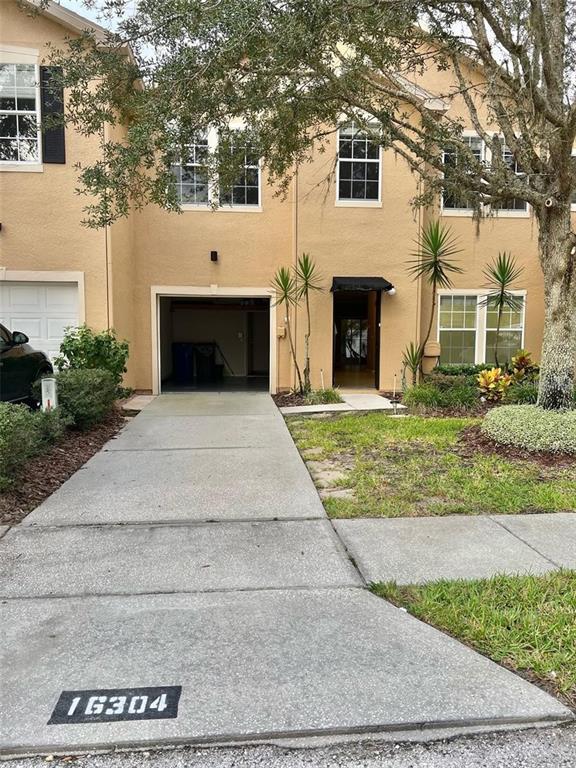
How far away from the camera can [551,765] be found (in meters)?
2.17

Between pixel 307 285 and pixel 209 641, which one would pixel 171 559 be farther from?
pixel 307 285

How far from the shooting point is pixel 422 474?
6.19 meters

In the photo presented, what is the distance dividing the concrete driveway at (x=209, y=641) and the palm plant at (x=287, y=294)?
7.26 meters

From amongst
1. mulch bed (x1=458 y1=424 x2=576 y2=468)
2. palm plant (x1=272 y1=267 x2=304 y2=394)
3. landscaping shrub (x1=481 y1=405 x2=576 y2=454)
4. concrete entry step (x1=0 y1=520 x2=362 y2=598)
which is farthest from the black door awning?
concrete entry step (x1=0 y1=520 x2=362 y2=598)

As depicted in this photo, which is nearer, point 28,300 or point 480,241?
point 28,300

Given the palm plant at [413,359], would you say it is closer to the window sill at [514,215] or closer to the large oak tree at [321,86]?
the window sill at [514,215]

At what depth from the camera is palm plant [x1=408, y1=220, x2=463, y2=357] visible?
1150 centimetres

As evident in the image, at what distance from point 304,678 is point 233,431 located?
599cm

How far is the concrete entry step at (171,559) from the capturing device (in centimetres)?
360

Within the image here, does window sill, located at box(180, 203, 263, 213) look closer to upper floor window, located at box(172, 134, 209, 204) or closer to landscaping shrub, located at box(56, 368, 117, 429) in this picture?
upper floor window, located at box(172, 134, 209, 204)

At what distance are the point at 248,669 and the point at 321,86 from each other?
6418 millimetres

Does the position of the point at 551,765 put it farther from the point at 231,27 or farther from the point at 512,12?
the point at 512,12

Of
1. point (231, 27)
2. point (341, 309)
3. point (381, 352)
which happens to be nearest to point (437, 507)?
point (231, 27)

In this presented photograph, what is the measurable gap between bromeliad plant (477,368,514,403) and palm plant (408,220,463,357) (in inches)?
89.1
